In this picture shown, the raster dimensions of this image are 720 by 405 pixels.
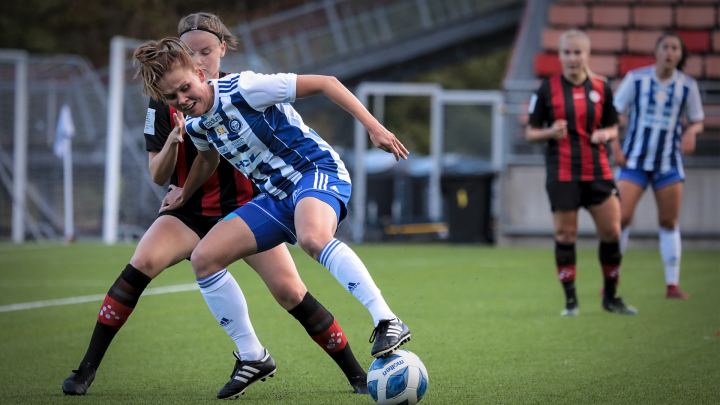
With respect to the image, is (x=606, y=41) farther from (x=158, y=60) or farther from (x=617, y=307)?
(x=158, y=60)

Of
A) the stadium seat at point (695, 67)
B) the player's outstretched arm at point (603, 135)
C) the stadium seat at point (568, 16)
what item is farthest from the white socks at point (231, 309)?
the stadium seat at point (695, 67)

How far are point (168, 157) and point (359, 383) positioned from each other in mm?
1340

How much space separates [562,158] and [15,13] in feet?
91.3

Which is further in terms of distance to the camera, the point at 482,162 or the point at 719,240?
the point at 482,162

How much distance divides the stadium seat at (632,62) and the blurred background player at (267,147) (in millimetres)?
14595

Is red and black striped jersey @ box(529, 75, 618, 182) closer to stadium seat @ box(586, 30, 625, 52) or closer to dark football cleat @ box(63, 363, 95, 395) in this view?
dark football cleat @ box(63, 363, 95, 395)

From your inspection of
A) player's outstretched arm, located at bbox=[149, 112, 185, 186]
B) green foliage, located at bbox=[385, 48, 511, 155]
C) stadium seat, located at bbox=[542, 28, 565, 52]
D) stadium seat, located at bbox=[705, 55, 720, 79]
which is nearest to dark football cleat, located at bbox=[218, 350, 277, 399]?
player's outstretched arm, located at bbox=[149, 112, 185, 186]

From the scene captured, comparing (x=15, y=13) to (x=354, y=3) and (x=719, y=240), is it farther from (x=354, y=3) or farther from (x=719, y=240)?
(x=719, y=240)

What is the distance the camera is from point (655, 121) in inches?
278

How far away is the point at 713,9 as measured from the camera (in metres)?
17.7

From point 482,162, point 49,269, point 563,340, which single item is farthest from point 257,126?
point 482,162

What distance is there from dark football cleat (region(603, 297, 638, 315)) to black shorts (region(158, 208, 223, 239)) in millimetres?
3449

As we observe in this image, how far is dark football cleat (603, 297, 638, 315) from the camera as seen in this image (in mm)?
6066

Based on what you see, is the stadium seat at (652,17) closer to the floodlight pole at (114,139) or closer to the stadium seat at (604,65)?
the stadium seat at (604,65)
